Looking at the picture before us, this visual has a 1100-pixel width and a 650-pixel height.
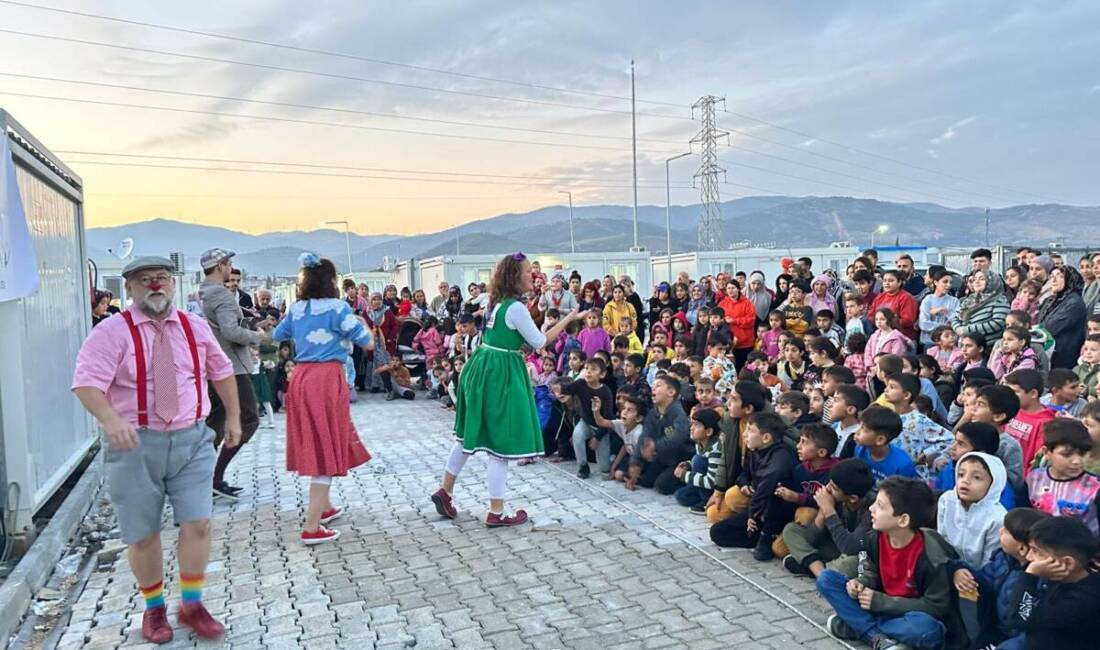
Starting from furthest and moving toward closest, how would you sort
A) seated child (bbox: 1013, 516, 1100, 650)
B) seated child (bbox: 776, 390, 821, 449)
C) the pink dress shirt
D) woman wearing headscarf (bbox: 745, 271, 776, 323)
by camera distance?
1. woman wearing headscarf (bbox: 745, 271, 776, 323)
2. seated child (bbox: 776, 390, 821, 449)
3. the pink dress shirt
4. seated child (bbox: 1013, 516, 1100, 650)

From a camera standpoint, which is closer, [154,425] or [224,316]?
[154,425]

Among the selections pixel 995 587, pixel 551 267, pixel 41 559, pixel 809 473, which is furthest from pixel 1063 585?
pixel 551 267

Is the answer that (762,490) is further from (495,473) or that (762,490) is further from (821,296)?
(821,296)

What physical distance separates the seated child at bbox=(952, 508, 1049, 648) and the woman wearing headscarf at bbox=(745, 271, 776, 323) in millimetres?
6022

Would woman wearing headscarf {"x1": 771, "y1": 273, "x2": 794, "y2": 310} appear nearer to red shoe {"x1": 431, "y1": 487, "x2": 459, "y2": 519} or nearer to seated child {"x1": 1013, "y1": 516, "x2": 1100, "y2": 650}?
red shoe {"x1": 431, "y1": 487, "x2": 459, "y2": 519}

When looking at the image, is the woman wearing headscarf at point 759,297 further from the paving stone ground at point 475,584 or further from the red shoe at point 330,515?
the red shoe at point 330,515

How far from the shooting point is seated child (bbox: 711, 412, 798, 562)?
4594mm

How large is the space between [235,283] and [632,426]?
400 centimetres

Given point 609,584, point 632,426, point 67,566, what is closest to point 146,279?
point 67,566

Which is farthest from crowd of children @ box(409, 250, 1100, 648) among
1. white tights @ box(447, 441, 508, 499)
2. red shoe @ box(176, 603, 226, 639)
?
red shoe @ box(176, 603, 226, 639)

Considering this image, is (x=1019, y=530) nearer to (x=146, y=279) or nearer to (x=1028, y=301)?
(x=146, y=279)

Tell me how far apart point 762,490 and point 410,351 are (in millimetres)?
9263

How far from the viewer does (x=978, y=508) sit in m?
3.55

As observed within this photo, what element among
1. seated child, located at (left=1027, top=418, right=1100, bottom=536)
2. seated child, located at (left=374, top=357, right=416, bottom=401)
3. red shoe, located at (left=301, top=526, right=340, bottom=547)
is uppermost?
seated child, located at (left=1027, top=418, right=1100, bottom=536)
